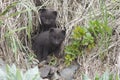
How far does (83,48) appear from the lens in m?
4.91

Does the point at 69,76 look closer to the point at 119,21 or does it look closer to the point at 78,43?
the point at 78,43

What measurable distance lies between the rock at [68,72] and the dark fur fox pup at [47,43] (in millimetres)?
587

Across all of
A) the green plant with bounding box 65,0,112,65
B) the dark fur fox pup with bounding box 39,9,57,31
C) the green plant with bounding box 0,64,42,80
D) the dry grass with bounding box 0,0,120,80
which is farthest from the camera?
the dark fur fox pup with bounding box 39,9,57,31

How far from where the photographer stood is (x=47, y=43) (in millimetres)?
5559

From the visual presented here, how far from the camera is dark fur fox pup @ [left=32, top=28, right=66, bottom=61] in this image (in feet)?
17.6

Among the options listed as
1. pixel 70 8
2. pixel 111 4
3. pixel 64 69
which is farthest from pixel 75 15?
pixel 64 69

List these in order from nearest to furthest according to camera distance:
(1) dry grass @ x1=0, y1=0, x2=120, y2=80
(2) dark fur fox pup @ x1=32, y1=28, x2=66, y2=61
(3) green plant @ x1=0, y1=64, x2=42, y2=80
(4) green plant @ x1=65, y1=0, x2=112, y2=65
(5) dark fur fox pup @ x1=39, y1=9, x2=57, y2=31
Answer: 1. (3) green plant @ x1=0, y1=64, x2=42, y2=80
2. (1) dry grass @ x1=0, y1=0, x2=120, y2=80
3. (4) green plant @ x1=65, y1=0, x2=112, y2=65
4. (2) dark fur fox pup @ x1=32, y1=28, x2=66, y2=61
5. (5) dark fur fox pup @ x1=39, y1=9, x2=57, y2=31

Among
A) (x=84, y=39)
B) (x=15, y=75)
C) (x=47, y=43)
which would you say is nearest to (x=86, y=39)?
(x=84, y=39)

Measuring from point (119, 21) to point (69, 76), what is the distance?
1.02m

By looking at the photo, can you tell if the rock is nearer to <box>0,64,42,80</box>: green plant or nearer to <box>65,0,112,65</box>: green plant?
<box>65,0,112,65</box>: green plant

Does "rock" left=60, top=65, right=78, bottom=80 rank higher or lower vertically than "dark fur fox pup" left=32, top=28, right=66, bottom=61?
lower

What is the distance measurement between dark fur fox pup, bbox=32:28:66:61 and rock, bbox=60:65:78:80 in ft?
1.92

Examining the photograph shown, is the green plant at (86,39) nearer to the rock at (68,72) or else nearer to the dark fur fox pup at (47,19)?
the rock at (68,72)

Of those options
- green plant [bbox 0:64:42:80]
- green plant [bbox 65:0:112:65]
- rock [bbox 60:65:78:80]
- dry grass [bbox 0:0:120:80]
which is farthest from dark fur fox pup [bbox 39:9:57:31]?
green plant [bbox 0:64:42:80]
